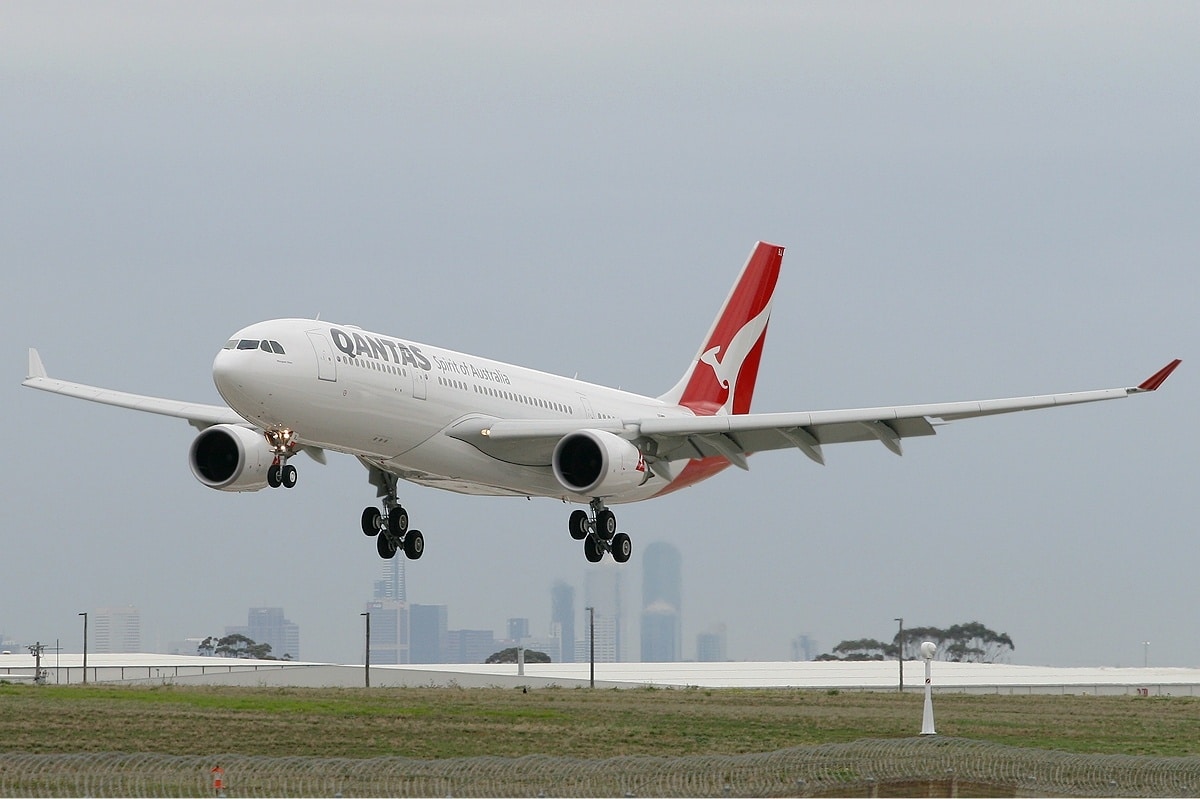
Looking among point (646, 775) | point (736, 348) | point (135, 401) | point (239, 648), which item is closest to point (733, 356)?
point (736, 348)

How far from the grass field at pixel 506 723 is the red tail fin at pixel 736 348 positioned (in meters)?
9.95

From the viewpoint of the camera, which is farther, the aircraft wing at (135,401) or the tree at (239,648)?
the tree at (239,648)

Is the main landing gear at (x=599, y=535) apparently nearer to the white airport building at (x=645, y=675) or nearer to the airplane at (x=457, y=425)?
the airplane at (x=457, y=425)

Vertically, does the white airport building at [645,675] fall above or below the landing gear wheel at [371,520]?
below

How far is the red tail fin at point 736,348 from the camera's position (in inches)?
2308

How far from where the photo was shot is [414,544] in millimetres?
50969

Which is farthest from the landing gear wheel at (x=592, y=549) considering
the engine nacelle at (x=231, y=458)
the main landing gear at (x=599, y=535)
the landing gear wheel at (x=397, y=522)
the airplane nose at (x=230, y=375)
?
the airplane nose at (x=230, y=375)

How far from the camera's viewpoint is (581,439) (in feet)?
153

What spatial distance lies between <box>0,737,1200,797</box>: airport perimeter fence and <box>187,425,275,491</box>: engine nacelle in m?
12.1

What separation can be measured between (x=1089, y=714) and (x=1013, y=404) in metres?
19.7

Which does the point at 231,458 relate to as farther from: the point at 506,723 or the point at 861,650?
the point at 861,650

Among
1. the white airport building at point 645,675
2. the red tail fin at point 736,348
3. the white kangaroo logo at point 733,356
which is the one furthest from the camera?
the white airport building at point 645,675

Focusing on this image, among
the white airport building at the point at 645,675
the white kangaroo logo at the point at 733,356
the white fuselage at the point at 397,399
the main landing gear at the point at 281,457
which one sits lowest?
the white airport building at the point at 645,675

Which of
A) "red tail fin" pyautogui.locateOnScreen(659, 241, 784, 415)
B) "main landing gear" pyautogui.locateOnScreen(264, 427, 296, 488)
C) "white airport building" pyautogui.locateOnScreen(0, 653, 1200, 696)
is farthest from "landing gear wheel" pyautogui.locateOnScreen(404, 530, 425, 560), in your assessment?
"white airport building" pyautogui.locateOnScreen(0, 653, 1200, 696)
